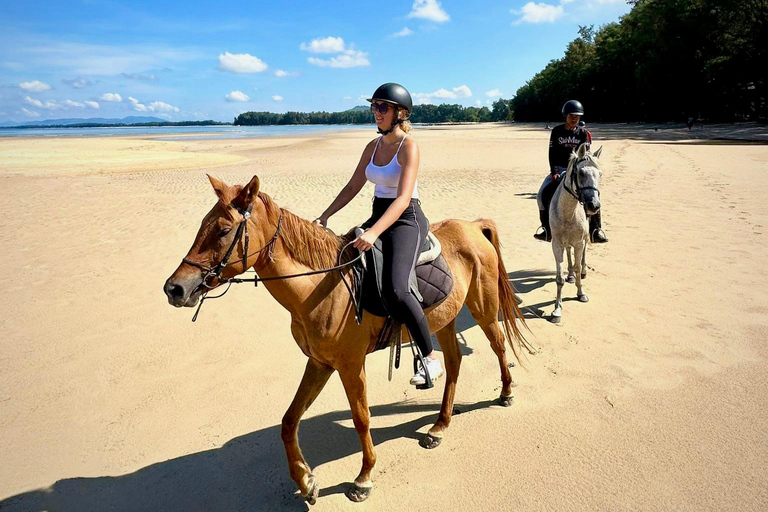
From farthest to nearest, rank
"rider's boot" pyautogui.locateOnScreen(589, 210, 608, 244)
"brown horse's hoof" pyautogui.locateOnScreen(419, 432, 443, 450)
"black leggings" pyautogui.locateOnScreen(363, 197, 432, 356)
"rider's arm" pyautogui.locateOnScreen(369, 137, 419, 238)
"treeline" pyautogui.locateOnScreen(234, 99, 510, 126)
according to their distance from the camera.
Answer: "treeline" pyautogui.locateOnScreen(234, 99, 510, 126) < "rider's boot" pyautogui.locateOnScreen(589, 210, 608, 244) < "brown horse's hoof" pyautogui.locateOnScreen(419, 432, 443, 450) < "black leggings" pyautogui.locateOnScreen(363, 197, 432, 356) < "rider's arm" pyautogui.locateOnScreen(369, 137, 419, 238)

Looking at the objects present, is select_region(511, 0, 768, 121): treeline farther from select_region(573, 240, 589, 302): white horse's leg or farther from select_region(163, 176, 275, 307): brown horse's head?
select_region(163, 176, 275, 307): brown horse's head

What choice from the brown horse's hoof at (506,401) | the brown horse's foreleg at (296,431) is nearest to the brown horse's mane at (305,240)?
the brown horse's foreleg at (296,431)

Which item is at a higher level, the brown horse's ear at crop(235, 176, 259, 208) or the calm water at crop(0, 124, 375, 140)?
the calm water at crop(0, 124, 375, 140)

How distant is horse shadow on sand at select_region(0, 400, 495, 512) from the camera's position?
301 centimetres

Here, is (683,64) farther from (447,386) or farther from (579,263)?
(447,386)

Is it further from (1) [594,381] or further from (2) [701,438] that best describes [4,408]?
(2) [701,438]

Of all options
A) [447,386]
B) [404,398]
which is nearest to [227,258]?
[447,386]

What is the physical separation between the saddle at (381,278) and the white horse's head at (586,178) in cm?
301

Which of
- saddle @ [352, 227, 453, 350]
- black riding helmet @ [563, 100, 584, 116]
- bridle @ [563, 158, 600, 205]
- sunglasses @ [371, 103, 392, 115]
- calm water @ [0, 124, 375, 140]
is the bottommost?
saddle @ [352, 227, 453, 350]

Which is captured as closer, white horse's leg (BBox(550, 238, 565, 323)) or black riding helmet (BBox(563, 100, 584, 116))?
white horse's leg (BBox(550, 238, 565, 323))

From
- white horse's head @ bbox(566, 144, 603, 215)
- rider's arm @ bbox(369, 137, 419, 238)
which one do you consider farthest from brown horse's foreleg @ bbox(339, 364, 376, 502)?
white horse's head @ bbox(566, 144, 603, 215)

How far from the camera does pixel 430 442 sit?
3502 mm

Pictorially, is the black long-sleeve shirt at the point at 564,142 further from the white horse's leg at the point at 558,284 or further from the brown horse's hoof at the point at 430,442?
the brown horse's hoof at the point at 430,442

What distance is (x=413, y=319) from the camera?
2.91 metres
